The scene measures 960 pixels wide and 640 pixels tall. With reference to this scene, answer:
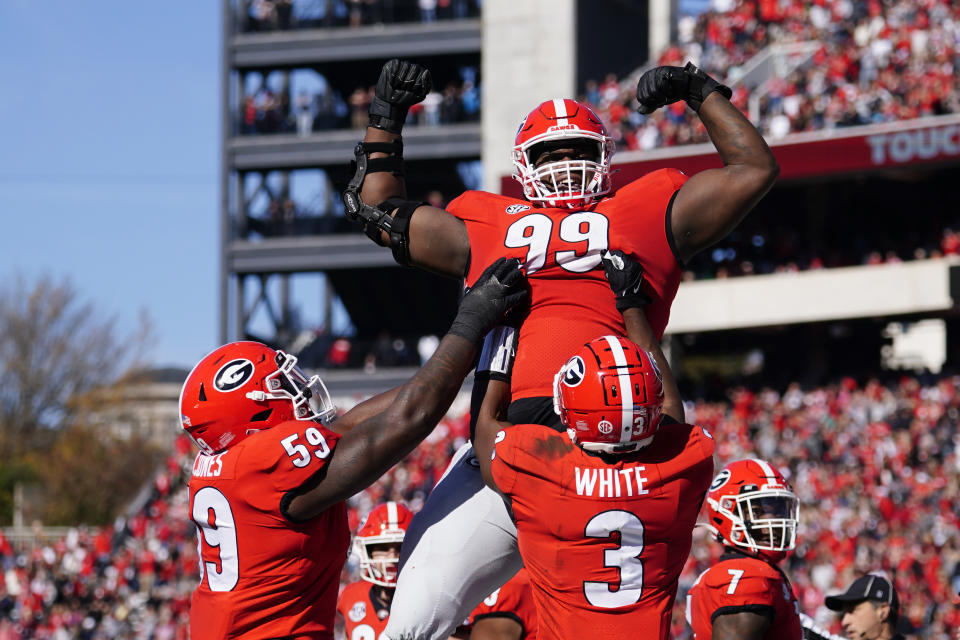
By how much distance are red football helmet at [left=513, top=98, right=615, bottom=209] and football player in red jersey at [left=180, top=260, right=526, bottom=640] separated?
36 cm

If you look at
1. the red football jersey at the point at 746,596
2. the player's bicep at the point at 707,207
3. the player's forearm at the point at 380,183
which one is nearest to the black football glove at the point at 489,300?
the player's bicep at the point at 707,207

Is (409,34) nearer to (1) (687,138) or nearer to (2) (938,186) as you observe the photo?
(1) (687,138)

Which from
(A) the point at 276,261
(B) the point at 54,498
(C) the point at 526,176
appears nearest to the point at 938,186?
(A) the point at 276,261

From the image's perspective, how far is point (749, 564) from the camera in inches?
198

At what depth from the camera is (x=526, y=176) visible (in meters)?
4.59

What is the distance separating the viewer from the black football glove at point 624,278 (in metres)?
4.30

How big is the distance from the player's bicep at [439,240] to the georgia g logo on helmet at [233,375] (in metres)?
0.68

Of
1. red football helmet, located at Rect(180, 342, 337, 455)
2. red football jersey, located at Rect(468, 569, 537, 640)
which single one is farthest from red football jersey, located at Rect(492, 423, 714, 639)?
red football jersey, located at Rect(468, 569, 537, 640)

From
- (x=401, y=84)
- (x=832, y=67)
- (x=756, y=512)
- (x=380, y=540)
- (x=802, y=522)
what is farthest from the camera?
(x=832, y=67)

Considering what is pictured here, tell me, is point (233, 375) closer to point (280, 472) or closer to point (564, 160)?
point (280, 472)

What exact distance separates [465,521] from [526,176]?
3.83 ft

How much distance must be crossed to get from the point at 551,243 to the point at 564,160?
314mm

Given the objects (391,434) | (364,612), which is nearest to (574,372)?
(391,434)

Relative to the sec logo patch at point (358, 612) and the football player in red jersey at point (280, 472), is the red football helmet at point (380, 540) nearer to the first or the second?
the sec logo patch at point (358, 612)
